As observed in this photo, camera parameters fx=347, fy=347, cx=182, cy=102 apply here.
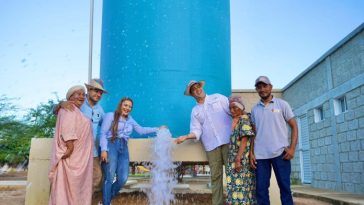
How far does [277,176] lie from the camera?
319 centimetres

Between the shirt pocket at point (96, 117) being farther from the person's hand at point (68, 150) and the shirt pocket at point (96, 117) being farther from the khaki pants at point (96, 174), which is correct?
the person's hand at point (68, 150)

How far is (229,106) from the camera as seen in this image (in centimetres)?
346

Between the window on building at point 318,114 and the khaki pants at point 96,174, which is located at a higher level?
the window on building at point 318,114

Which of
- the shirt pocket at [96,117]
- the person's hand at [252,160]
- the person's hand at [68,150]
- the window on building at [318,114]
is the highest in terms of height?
the window on building at [318,114]

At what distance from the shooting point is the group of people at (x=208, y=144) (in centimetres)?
303

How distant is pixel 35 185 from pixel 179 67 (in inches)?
90.4

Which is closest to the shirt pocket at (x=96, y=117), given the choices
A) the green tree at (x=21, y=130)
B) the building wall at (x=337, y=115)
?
the building wall at (x=337, y=115)

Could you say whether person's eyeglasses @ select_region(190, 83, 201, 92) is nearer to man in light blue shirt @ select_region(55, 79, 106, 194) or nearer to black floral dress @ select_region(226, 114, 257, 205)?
black floral dress @ select_region(226, 114, 257, 205)

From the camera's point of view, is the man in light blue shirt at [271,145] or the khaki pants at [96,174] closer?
the man in light blue shirt at [271,145]

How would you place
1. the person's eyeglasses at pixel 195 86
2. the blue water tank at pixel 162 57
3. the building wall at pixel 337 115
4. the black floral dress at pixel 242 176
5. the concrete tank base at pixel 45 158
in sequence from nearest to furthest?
the black floral dress at pixel 242 176
the person's eyeglasses at pixel 195 86
the concrete tank base at pixel 45 158
the blue water tank at pixel 162 57
the building wall at pixel 337 115

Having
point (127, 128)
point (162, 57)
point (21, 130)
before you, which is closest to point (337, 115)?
point (162, 57)

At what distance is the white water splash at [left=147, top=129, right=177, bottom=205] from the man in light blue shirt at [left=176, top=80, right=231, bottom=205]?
14.6 inches

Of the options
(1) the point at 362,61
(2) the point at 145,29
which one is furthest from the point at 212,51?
(1) the point at 362,61

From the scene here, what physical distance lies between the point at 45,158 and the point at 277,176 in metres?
2.74
